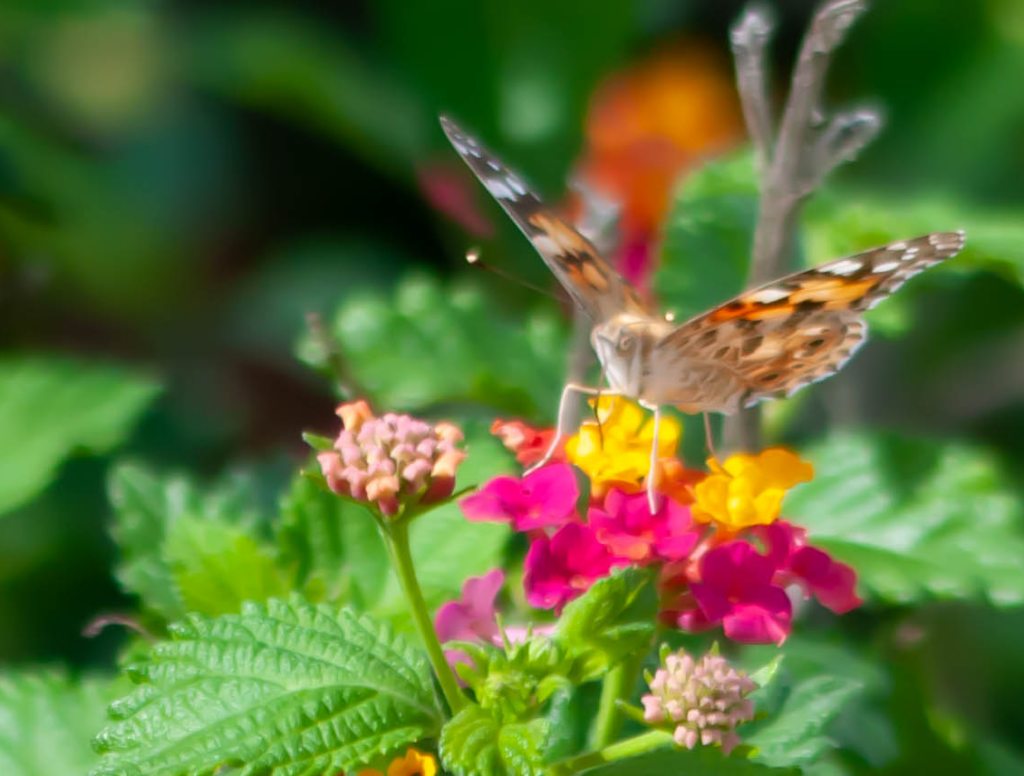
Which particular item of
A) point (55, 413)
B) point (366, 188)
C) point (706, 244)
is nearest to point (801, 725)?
point (706, 244)

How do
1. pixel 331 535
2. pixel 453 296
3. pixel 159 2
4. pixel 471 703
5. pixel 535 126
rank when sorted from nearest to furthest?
pixel 471 703 < pixel 331 535 < pixel 453 296 < pixel 535 126 < pixel 159 2

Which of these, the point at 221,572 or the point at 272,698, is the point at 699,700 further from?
the point at 221,572

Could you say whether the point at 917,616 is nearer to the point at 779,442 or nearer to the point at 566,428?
the point at 779,442

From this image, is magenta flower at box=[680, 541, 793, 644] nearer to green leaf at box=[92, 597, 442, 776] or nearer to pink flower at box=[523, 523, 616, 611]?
pink flower at box=[523, 523, 616, 611]

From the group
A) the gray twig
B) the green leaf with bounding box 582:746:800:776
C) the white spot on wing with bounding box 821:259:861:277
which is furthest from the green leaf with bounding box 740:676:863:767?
the gray twig

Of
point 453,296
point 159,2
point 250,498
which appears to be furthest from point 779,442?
point 159,2

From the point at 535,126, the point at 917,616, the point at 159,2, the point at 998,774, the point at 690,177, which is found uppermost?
the point at 159,2
